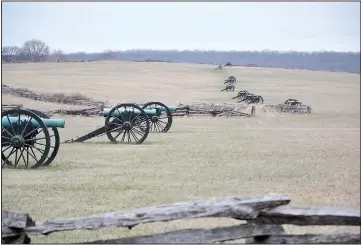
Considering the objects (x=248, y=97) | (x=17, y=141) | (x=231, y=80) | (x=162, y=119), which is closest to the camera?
(x=231, y=80)

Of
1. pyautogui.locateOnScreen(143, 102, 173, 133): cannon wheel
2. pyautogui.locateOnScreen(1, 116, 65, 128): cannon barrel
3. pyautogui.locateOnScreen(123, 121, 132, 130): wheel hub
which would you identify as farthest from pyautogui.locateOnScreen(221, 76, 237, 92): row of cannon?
pyautogui.locateOnScreen(123, 121, 132, 130): wheel hub

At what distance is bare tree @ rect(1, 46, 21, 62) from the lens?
541cm

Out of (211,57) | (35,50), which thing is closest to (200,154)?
(211,57)

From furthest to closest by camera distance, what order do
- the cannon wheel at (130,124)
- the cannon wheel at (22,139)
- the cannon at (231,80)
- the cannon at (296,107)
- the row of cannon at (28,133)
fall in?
the cannon wheel at (130,124) < the cannon wheel at (22,139) < the row of cannon at (28,133) < the cannon at (231,80) < the cannon at (296,107)

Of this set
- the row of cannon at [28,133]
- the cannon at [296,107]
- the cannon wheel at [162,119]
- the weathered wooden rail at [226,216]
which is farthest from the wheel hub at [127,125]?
the weathered wooden rail at [226,216]

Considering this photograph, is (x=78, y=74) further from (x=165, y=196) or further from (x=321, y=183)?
(x=321, y=183)

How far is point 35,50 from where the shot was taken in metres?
5.45

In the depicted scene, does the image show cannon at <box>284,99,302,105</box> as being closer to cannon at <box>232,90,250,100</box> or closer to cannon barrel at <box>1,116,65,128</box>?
cannon at <box>232,90,250,100</box>

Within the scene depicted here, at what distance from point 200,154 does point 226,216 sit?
1.64 metres

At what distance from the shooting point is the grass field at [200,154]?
4.65 metres

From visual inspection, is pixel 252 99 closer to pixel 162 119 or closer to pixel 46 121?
pixel 46 121

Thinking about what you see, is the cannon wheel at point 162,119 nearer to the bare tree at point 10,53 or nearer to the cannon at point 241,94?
the cannon at point 241,94

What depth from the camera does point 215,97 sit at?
6.33 meters

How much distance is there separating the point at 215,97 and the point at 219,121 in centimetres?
81
